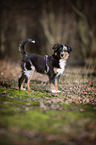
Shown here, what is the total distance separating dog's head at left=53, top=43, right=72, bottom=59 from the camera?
18.9ft

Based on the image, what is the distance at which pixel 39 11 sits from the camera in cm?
2123

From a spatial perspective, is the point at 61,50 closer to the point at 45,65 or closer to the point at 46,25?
the point at 45,65

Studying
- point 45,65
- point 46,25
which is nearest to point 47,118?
point 45,65

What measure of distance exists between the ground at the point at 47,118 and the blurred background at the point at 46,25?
8.05 metres

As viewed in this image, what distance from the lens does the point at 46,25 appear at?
19.5 metres

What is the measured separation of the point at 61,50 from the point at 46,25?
569 inches

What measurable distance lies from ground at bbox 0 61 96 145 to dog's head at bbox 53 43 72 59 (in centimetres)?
130

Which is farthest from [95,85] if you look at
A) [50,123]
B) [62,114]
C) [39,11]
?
[39,11]

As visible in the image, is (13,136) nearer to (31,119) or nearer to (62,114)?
(31,119)

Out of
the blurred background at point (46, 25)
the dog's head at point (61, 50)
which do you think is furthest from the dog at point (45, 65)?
the blurred background at point (46, 25)

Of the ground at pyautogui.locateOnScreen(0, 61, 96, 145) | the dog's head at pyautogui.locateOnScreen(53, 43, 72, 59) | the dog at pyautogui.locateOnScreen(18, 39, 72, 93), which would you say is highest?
the dog's head at pyautogui.locateOnScreen(53, 43, 72, 59)

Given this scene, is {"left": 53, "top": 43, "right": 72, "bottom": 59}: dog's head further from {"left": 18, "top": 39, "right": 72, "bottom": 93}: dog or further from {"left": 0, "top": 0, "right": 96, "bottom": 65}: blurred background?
{"left": 0, "top": 0, "right": 96, "bottom": 65}: blurred background

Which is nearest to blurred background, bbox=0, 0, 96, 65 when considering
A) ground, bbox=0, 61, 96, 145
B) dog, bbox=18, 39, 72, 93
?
dog, bbox=18, 39, 72, 93

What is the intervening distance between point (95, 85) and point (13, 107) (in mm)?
4324
